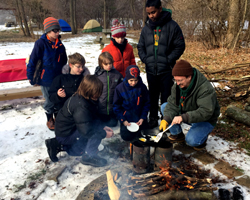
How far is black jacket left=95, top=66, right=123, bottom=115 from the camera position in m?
3.38

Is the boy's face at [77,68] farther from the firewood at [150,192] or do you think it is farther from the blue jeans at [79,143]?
the firewood at [150,192]

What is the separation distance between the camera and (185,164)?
9.17 feet

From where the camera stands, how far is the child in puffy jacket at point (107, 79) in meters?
3.30

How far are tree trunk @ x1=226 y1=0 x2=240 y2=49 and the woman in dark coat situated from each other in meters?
Answer: 9.85

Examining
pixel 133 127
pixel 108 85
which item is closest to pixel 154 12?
pixel 108 85

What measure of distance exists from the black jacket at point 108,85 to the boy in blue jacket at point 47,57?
791mm

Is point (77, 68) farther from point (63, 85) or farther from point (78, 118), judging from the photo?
point (78, 118)

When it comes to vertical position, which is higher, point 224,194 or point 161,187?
point 161,187

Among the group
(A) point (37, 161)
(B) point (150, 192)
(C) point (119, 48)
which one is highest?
(C) point (119, 48)

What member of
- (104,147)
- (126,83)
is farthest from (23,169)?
(126,83)

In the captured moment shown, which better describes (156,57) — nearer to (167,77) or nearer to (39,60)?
(167,77)

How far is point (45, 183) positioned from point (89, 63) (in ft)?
21.9

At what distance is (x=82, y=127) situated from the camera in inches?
99.2

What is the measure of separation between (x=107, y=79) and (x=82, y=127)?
1.17 metres
